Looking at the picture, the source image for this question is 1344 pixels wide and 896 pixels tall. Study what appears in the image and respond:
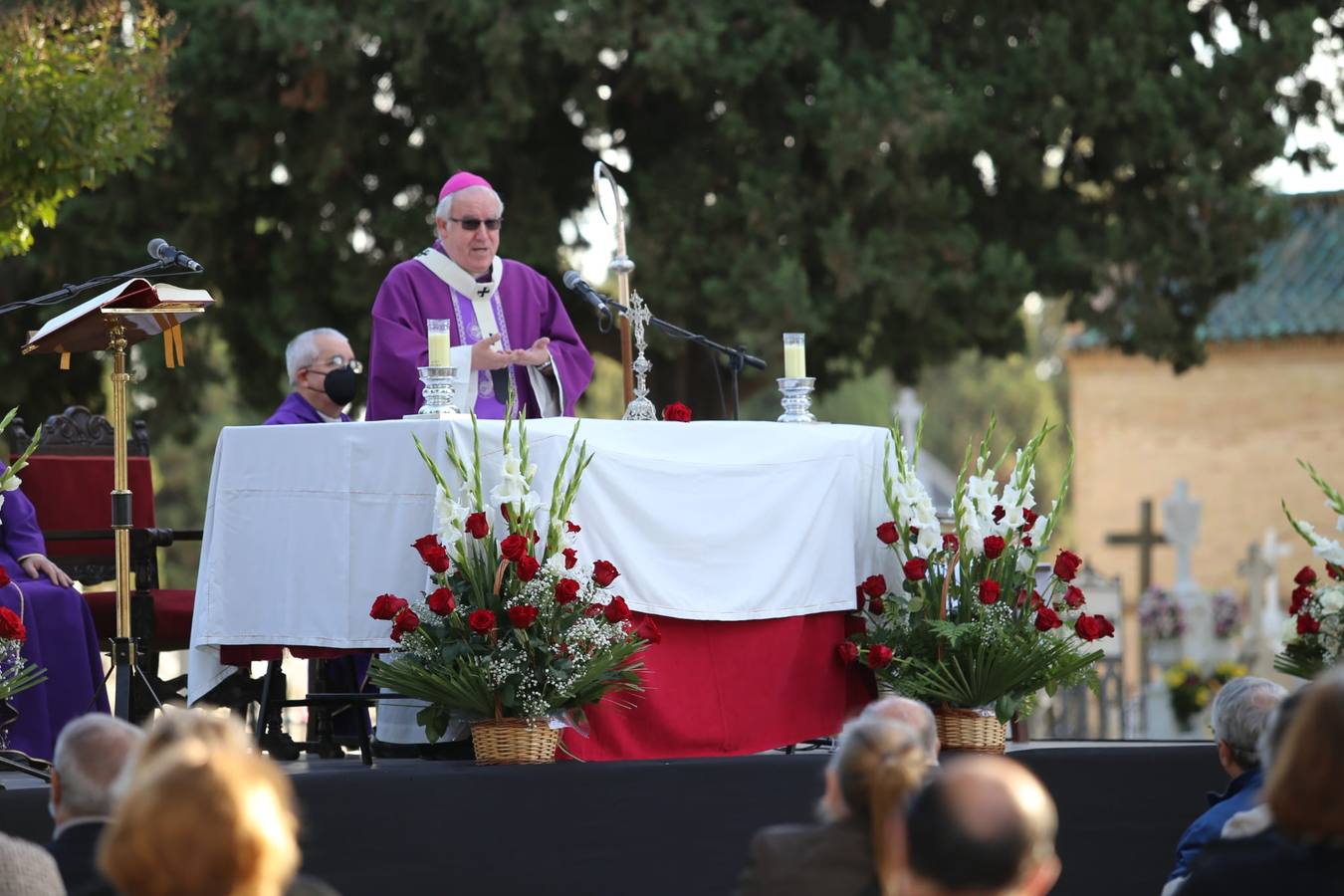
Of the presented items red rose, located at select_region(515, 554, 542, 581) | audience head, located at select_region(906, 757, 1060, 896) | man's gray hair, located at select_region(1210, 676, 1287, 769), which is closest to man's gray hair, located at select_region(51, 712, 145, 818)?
audience head, located at select_region(906, 757, 1060, 896)

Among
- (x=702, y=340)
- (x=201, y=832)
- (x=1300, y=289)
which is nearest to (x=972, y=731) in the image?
(x=702, y=340)

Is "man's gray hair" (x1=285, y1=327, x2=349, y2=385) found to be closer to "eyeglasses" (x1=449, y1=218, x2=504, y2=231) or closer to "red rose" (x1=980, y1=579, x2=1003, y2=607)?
"eyeglasses" (x1=449, y1=218, x2=504, y2=231)

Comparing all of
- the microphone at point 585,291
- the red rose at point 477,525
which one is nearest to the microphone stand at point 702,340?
the microphone at point 585,291

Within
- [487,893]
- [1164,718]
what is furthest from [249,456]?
[1164,718]

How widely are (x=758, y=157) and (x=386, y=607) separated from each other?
29.8 ft

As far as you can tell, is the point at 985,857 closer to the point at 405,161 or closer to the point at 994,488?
the point at 994,488

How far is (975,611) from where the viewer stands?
6840mm

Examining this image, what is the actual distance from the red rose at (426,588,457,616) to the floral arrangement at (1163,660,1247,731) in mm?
13608

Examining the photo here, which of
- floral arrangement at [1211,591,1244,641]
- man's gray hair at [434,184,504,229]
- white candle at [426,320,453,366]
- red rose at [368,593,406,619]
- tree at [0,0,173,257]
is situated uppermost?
tree at [0,0,173,257]

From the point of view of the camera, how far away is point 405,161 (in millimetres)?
14477

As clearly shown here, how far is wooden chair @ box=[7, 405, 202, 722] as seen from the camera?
7531 millimetres

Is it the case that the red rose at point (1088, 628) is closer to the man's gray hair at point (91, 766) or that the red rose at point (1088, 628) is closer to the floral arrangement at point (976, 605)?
the floral arrangement at point (976, 605)

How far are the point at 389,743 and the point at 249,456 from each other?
1030 millimetres

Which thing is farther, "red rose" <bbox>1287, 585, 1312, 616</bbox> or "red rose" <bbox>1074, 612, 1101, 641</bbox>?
"red rose" <bbox>1287, 585, 1312, 616</bbox>
